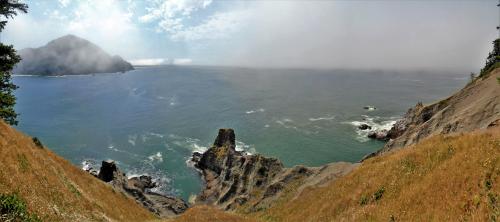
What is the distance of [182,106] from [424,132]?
13490cm

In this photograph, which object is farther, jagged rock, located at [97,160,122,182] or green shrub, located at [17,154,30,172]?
jagged rock, located at [97,160,122,182]

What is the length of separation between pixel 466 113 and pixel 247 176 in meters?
37.8

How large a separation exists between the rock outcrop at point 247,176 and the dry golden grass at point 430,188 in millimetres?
16255

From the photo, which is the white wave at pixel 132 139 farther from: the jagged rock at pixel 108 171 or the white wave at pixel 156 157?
the jagged rock at pixel 108 171

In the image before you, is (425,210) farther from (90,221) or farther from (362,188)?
(90,221)

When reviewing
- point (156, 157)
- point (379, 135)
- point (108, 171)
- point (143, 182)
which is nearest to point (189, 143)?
point (156, 157)

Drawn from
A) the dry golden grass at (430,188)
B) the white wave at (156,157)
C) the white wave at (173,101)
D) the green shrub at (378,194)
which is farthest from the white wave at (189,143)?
the green shrub at (378,194)

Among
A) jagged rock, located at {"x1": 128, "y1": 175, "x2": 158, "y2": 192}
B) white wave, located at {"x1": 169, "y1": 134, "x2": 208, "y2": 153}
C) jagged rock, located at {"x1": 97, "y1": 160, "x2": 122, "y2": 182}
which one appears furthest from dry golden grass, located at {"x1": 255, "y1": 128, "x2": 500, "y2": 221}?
white wave, located at {"x1": 169, "y1": 134, "x2": 208, "y2": 153}

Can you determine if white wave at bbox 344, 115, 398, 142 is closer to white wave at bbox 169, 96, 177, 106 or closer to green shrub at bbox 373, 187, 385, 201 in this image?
green shrub at bbox 373, 187, 385, 201

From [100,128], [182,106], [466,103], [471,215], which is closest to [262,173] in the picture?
[466,103]

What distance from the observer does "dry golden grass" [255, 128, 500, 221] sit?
1269 cm

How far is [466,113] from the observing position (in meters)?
47.2

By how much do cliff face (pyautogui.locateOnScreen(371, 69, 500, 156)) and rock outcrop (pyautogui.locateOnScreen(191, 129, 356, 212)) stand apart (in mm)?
16546

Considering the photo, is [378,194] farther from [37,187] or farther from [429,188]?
[37,187]
